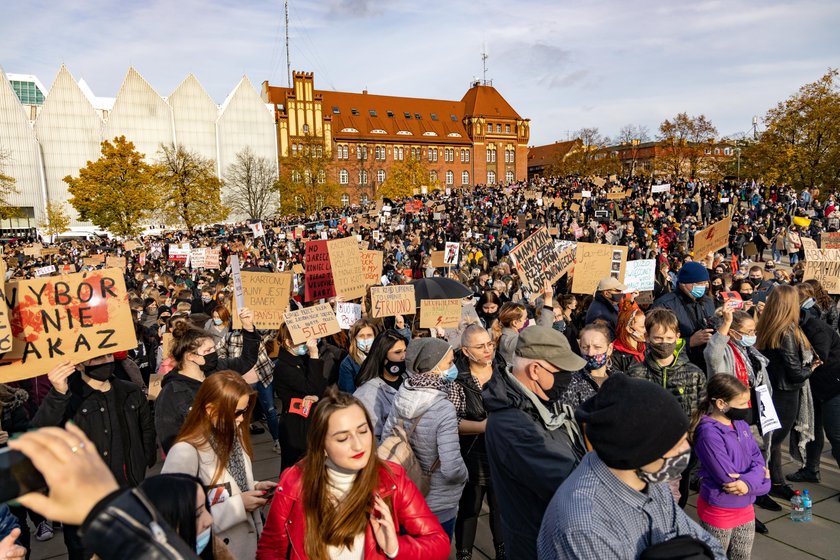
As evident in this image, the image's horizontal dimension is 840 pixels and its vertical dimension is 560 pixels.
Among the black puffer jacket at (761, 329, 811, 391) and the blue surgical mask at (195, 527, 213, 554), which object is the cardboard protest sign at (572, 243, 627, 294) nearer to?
the black puffer jacket at (761, 329, 811, 391)

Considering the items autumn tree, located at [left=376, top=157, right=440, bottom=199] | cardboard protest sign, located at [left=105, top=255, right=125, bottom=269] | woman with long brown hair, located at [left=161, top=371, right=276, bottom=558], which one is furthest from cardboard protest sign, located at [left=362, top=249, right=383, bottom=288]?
autumn tree, located at [left=376, top=157, right=440, bottom=199]

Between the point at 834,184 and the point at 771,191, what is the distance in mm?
11160

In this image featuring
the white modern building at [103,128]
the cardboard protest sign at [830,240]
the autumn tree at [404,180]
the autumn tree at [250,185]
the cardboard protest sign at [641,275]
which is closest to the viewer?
the cardboard protest sign at [641,275]

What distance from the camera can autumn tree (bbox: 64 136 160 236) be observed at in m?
46.2

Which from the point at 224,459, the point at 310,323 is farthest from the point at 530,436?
the point at 310,323

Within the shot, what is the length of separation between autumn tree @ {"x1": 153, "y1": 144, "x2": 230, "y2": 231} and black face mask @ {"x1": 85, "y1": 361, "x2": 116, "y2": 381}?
48.0 m

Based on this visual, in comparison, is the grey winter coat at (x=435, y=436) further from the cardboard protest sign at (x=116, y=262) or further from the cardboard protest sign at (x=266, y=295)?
the cardboard protest sign at (x=116, y=262)

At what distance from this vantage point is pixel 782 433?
497 centimetres

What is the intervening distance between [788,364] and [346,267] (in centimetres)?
512

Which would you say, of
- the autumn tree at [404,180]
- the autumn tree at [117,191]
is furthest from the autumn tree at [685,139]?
the autumn tree at [117,191]

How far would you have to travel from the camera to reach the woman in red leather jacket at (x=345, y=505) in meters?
2.27

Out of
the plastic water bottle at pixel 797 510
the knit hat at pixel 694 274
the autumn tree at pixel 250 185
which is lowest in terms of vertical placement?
the plastic water bottle at pixel 797 510

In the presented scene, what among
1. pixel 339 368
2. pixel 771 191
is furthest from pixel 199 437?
pixel 771 191

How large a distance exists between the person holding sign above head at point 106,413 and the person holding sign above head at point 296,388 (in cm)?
97
